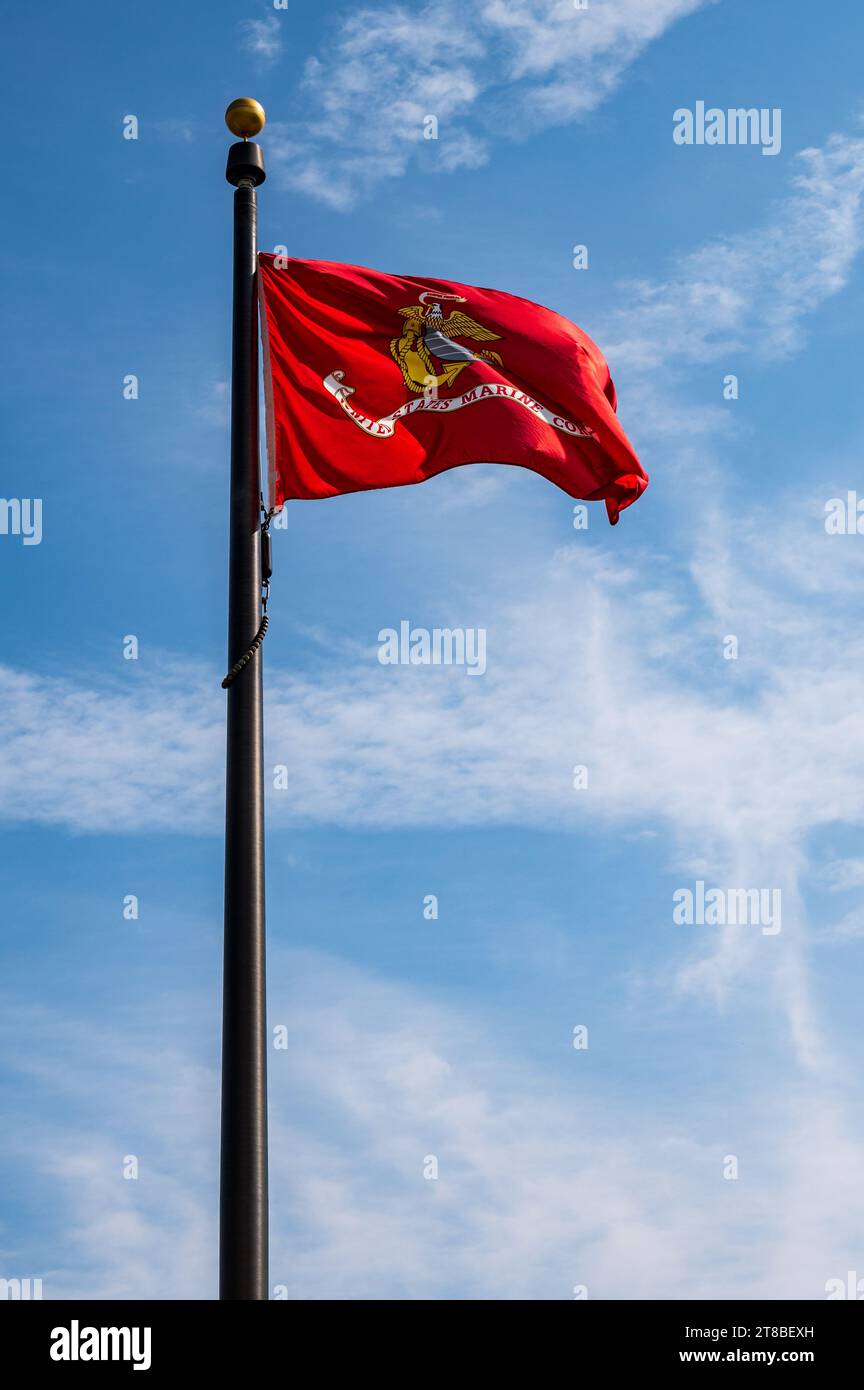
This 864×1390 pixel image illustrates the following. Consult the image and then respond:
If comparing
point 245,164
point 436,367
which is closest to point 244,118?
point 245,164

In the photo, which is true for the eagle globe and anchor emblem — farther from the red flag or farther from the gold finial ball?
the gold finial ball

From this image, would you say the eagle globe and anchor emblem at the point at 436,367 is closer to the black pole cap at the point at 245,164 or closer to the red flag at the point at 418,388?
the red flag at the point at 418,388

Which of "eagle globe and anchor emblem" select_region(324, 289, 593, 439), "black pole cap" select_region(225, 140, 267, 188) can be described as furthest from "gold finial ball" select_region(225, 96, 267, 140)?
"eagle globe and anchor emblem" select_region(324, 289, 593, 439)

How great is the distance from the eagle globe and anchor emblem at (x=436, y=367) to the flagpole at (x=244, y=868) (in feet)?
3.78

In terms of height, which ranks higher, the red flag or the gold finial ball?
the gold finial ball

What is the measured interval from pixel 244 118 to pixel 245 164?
16.9 inches

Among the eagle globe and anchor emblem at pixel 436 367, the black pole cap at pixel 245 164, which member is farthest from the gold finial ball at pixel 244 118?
the eagle globe and anchor emblem at pixel 436 367

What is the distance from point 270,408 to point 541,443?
93.4 inches

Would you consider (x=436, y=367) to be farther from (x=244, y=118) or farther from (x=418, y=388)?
(x=244, y=118)

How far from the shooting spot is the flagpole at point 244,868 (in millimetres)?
8898

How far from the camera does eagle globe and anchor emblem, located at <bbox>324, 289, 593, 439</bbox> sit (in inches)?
486

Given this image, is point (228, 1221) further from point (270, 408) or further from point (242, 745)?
point (270, 408)

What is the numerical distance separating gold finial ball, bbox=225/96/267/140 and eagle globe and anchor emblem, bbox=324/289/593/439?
1.83 metres

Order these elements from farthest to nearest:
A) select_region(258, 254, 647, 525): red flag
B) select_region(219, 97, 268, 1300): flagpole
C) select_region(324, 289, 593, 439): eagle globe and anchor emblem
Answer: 1. select_region(324, 289, 593, 439): eagle globe and anchor emblem
2. select_region(258, 254, 647, 525): red flag
3. select_region(219, 97, 268, 1300): flagpole
